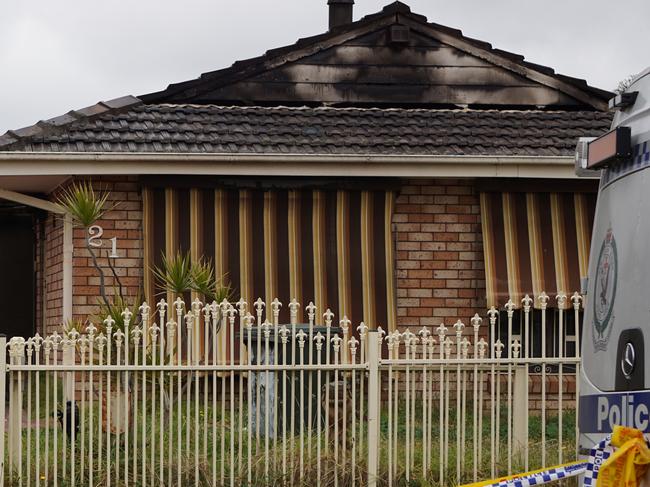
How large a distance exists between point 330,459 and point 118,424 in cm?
146

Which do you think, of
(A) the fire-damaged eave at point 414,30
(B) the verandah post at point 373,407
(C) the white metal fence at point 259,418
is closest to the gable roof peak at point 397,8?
(A) the fire-damaged eave at point 414,30

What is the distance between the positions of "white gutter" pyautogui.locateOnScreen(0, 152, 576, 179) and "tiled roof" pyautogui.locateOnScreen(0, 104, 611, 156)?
129 mm

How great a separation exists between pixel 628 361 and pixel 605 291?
0.45m

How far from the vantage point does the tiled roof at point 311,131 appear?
13062mm

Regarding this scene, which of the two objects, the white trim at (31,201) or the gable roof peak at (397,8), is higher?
the gable roof peak at (397,8)

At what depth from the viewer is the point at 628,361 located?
18.5 ft

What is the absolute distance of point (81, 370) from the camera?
30.3 feet

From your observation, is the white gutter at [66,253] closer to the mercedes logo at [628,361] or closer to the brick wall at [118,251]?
the brick wall at [118,251]

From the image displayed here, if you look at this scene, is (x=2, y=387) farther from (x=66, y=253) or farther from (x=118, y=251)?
(x=118, y=251)

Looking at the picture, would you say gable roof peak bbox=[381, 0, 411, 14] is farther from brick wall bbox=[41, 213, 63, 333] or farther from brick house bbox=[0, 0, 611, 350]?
brick wall bbox=[41, 213, 63, 333]

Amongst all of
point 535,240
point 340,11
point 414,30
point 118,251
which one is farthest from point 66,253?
point 340,11

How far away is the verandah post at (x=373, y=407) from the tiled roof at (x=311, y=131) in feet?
13.0

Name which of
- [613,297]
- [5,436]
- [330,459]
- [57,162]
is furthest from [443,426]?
[57,162]

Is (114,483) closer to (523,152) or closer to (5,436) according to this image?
(5,436)
